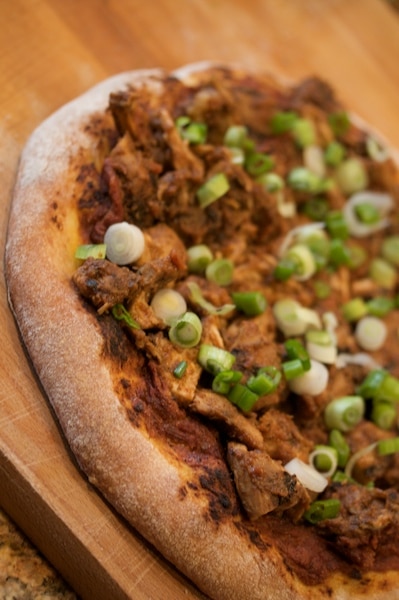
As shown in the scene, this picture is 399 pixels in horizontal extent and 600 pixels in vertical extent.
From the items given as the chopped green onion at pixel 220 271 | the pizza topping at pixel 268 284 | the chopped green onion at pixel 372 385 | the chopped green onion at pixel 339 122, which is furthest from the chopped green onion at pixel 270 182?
the chopped green onion at pixel 372 385

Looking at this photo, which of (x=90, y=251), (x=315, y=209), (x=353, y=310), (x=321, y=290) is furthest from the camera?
(x=315, y=209)

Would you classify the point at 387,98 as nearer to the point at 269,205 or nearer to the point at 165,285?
the point at 269,205

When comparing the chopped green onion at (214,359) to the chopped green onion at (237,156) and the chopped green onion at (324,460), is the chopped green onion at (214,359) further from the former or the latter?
the chopped green onion at (237,156)

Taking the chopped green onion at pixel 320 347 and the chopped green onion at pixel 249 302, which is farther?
the chopped green onion at pixel 320 347

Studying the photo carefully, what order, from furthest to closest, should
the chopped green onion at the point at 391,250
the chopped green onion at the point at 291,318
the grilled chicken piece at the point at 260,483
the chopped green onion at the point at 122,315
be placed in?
the chopped green onion at the point at 391,250 < the chopped green onion at the point at 291,318 < the chopped green onion at the point at 122,315 < the grilled chicken piece at the point at 260,483

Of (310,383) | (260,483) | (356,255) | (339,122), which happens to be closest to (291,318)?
Result: (310,383)

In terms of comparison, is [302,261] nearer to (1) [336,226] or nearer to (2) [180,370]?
(1) [336,226]

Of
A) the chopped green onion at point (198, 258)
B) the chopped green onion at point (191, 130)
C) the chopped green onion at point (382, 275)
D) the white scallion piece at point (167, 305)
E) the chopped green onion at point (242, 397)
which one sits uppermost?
the chopped green onion at point (191, 130)
